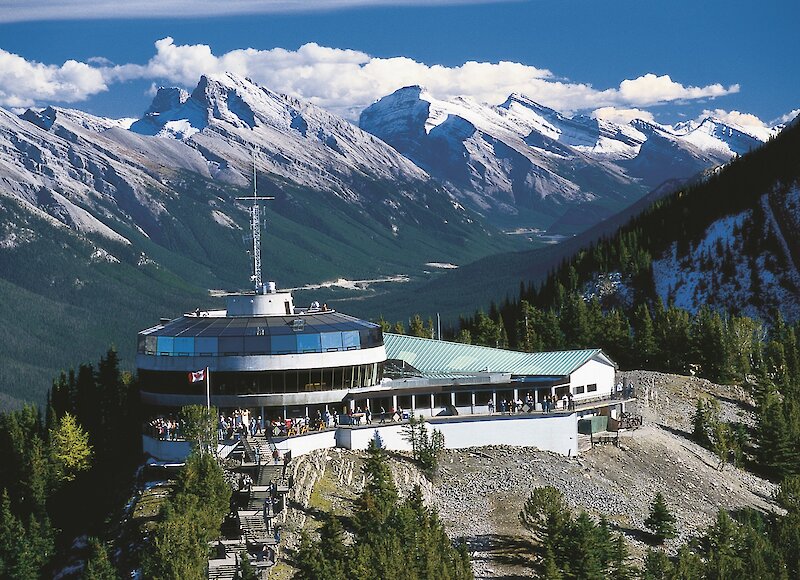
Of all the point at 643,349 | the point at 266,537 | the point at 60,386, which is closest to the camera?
the point at 266,537

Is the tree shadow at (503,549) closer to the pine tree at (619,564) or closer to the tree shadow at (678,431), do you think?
the pine tree at (619,564)

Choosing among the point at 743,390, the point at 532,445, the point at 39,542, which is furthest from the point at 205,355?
the point at 743,390

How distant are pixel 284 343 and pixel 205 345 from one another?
19.1ft

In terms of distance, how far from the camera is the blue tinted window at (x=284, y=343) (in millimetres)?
95938

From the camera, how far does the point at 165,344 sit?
9831 centimetres

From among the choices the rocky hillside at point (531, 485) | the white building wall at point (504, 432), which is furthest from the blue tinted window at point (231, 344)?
the white building wall at point (504, 432)

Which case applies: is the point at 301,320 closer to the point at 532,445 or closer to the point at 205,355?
the point at 205,355

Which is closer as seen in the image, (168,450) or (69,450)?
(168,450)

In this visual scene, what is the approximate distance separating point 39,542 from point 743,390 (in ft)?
274

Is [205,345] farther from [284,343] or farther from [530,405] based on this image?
[530,405]

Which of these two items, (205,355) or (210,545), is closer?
(210,545)

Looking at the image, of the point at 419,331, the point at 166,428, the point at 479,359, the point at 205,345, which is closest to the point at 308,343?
Answer: the point at 205,345

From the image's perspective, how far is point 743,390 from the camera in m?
144

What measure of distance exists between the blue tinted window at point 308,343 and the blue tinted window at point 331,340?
0.55 m
